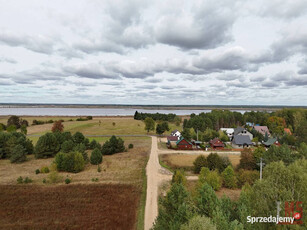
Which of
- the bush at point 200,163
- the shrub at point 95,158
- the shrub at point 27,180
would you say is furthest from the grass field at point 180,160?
the shrub at point 27,180

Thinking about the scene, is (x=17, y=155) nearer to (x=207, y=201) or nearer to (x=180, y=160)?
Result: (x=180, y=160)

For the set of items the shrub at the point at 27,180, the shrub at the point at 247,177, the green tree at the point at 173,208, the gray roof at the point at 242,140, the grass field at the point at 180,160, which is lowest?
the grass field at the point at 180,160

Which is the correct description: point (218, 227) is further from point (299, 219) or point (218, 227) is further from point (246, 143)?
point (246, 143)

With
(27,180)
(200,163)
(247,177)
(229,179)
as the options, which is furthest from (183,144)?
(27,180)

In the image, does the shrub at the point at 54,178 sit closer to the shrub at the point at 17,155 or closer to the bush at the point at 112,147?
the bush at the point at 112,147

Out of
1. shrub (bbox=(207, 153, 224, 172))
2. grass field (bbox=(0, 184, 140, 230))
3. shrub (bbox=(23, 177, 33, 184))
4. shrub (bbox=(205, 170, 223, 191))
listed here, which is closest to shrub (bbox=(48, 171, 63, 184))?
grass field (bbox=(0, 184, 140, 230))

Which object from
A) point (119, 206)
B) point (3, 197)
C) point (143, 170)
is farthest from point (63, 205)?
point (143, 170)

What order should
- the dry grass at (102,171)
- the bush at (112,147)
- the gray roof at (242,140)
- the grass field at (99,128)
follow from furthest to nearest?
the grass field at (99,128) → the gray roof at (242,140) → the bush at (112,147) → the dry grass at (102,171)

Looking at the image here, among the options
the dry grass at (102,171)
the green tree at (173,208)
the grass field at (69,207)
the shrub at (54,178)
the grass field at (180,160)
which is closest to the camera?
the green tree at (173,208)
